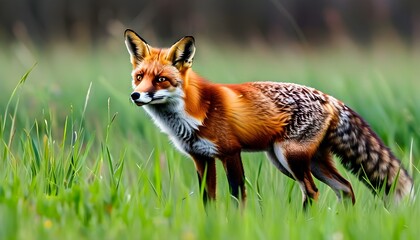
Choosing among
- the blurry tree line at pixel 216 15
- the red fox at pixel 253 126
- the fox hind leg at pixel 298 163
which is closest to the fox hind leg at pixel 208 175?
the red fox at pixel 253 126

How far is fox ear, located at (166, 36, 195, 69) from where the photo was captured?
195 inches

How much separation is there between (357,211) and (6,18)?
62.3 ft

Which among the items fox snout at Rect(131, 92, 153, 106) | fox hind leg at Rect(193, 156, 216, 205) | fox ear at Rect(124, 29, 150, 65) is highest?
fox ear at Rect(124, 29, 150, 65)

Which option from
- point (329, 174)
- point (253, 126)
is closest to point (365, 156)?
point (329, 174)

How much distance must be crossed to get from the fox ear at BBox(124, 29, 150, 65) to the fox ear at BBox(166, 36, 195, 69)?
165 mm

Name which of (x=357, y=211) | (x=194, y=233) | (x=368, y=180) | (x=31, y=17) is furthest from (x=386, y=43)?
(x=31, y=17)

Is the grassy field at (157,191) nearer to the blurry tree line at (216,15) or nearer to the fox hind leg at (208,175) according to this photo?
the fox hind leg at (208,175)

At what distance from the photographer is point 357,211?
4.71 m

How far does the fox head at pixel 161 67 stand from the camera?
16.0 feet

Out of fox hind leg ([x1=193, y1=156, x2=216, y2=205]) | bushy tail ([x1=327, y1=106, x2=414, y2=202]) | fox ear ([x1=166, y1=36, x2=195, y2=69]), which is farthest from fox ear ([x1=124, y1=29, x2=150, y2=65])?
bushy tail ([x1=327, y1=106, x2=414, y2=202])

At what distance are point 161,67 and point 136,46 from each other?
0.23 metres

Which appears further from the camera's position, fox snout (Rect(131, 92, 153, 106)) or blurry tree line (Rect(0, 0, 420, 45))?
blurry tree line (Rect(0, 0, 420, 45))

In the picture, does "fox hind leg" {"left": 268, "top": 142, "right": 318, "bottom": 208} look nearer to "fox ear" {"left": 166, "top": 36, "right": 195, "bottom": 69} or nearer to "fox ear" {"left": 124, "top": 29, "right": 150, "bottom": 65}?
"fox ear" {"left": 166, "top": 36, "right": 195, "bottom": 69}

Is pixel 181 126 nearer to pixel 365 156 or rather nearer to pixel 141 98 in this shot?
pixel 141 98
